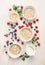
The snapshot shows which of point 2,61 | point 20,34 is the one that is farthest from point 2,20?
point 2,61

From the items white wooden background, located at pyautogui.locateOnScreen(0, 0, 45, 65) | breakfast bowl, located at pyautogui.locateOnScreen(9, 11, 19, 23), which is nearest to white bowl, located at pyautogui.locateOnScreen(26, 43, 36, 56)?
white wooden background, located at pyautogui.locateOnScreen(0, 0, 45, 65)

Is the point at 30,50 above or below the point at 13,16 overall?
below

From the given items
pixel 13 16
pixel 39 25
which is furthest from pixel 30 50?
pixel 13 16

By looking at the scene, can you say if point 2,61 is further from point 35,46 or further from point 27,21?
point 27,21

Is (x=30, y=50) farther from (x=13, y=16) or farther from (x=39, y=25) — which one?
(x=13, y=16)

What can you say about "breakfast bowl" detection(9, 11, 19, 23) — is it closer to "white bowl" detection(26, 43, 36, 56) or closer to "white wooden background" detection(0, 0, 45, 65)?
"white wooden background" detection(0, 0, 45, 65)

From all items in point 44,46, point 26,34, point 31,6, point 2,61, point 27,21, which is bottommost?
point 2,61

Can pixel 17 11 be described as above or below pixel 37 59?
above

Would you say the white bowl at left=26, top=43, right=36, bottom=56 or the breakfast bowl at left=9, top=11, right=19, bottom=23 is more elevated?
the breakfast bowl at left=9, top=11, right=19, bottom=23

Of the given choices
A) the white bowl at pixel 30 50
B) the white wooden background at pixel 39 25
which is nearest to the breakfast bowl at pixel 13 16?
the white wooden background at pixel 39 25

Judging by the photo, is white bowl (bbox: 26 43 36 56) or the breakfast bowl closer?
white bowl (bbox: 26 43 36 56)

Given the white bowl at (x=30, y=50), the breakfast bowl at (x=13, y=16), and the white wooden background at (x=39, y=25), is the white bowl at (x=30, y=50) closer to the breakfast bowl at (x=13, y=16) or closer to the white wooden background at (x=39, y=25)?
the white wooden background at (x=39, y=25)
